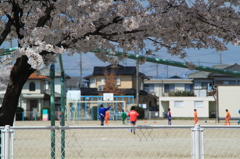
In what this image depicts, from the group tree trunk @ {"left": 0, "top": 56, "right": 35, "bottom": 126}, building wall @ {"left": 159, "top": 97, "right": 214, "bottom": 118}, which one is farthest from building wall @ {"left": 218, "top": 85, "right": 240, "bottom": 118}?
tree trunk @ {"left": 0, "top": 56, "right": 35, "bottom": 126}

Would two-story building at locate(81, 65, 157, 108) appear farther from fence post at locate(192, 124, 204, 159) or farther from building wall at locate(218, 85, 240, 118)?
fence post at locate(192, 124, 204, 159)

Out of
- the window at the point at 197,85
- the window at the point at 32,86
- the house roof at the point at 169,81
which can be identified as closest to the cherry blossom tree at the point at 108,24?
the window at the point at 32,86

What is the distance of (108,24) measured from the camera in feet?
22.1

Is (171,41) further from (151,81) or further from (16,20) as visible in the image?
(151,81)

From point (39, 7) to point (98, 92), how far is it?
2234 inches

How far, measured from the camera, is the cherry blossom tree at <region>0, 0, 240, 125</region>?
6.42 m

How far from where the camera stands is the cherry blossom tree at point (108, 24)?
642 cm

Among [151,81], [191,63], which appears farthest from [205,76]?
[191,63]

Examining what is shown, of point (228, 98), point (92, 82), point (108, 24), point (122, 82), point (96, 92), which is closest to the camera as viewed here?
point (108, 24)

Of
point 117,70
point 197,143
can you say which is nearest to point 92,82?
point 117,70

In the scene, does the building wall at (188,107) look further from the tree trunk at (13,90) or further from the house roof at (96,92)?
the tree trunk at (13,90)

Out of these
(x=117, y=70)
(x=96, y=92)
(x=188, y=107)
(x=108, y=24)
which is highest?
(x=117, y=70)

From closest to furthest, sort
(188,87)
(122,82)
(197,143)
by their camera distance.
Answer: (197,143), (122,82), (188,87)

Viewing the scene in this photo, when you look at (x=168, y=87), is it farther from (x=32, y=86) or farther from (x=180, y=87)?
(x=32, y=86)
